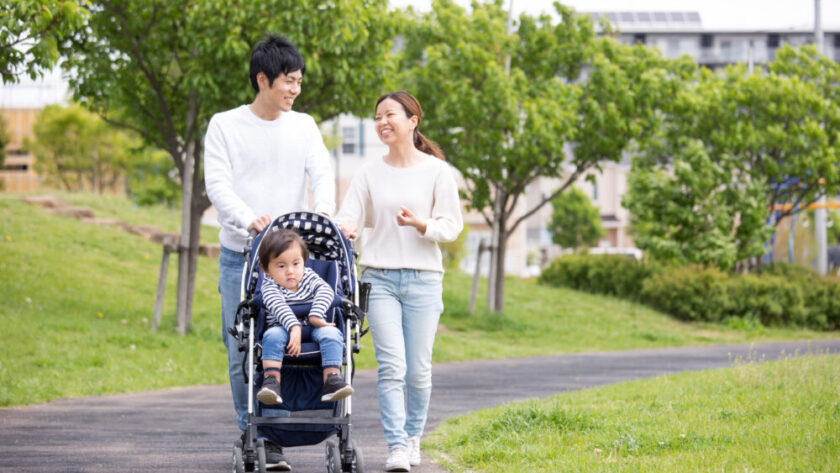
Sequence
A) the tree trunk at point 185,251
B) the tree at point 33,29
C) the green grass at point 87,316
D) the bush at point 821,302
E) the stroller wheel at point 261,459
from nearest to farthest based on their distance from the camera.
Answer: the stroller wheel at point 261,459 → the tree at point 33,29 → the green grass at point 87,316 → the tree trunk at point 185,251 → the bush at point 821,302

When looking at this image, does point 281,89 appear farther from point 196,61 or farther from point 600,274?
point 600,274

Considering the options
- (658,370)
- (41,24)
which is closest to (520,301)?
(658,370)

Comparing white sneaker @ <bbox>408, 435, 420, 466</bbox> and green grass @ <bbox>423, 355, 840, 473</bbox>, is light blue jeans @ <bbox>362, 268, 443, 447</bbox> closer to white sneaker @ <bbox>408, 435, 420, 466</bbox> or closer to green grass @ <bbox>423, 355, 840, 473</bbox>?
white sneaker @ <bbox>408, 435, 420, 466</bbox>

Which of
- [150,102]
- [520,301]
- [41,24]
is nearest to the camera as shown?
[41,24]

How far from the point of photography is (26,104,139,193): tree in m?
47.8

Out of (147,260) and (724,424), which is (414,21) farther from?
(724,424)

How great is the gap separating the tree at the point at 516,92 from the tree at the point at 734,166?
181 inches

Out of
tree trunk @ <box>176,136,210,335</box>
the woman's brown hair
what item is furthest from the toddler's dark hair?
tree trunk @ <box>176,136,210,335</box>

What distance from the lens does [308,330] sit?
5656mm

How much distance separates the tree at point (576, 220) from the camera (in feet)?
203

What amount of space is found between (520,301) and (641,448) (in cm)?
2034

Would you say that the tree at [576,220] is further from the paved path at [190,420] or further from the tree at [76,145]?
the paved path at [190,420]

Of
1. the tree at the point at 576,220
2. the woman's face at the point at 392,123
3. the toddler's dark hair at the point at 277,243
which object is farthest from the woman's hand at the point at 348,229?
the tree at the point at 576,220

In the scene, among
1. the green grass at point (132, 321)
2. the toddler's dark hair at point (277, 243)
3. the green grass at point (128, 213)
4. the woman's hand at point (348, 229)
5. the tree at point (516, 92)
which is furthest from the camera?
the green grass at point (128, 213)
